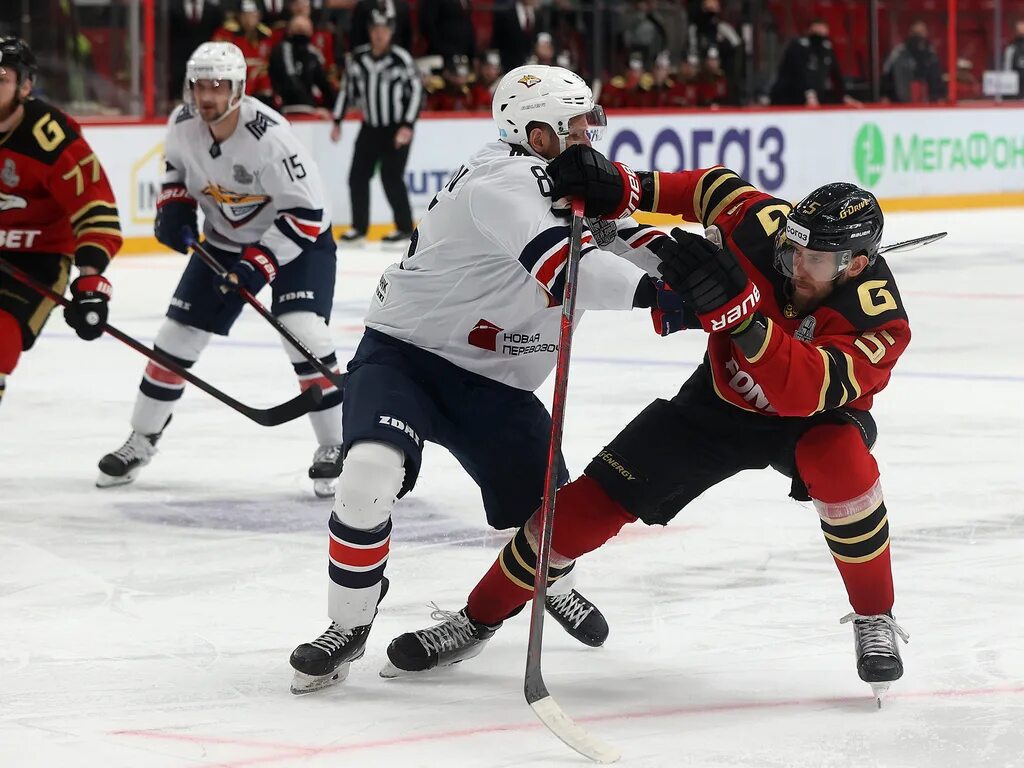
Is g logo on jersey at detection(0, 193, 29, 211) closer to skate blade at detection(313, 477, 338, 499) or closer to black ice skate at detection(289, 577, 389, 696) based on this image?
skate blade at detection(313, 477, 338, 499)

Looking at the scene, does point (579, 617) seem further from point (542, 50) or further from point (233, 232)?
point (542, 50)

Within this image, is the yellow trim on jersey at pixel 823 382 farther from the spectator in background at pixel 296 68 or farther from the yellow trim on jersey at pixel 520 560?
the spectator in background at pixel 296 68

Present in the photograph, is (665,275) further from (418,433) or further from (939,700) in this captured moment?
(939,700)

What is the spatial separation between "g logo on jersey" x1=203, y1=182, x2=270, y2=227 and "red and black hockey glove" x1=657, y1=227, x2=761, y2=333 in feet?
6.98

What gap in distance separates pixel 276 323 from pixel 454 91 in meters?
6.90

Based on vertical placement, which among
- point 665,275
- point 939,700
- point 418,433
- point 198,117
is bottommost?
point 939,700

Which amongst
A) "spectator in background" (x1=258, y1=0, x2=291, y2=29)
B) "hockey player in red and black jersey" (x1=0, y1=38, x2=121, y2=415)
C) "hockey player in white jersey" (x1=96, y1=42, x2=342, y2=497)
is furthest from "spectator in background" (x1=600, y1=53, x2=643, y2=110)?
"hockey player in red and black jersey" (x1=0, y1=38, x2=121, y2=415)

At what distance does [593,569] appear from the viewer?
11.7 ft

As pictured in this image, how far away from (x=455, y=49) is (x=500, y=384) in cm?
836

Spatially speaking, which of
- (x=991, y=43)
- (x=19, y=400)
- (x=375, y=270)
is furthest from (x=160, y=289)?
(x=991, y=43)

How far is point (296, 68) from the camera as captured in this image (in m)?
10.3

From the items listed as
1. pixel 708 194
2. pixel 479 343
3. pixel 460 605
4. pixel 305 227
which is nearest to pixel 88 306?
pixel 305 227

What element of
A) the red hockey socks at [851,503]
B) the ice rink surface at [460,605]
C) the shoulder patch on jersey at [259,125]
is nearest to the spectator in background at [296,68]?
the ice rink surface at [460,605]

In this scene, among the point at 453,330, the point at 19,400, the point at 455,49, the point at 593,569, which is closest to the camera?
the point at 453,330
